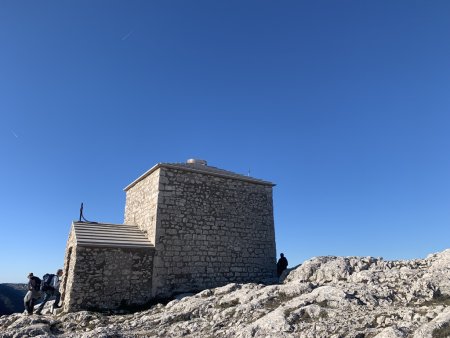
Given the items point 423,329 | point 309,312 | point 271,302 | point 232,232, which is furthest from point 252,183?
point 423,329

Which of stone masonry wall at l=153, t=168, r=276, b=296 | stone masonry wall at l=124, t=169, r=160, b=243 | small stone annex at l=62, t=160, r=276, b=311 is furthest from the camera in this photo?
stone masonry wall at l=124, t=169, r=160, b=243

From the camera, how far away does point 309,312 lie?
7.38 metres

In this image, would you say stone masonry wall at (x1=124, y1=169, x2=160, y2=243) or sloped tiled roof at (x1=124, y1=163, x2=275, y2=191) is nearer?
stone masonry wall at (x1=124, y1=169, x2=160, y2=243)

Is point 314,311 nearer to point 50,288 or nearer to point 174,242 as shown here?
point 174,242

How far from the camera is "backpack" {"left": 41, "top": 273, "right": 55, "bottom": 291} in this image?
1236 centimetres

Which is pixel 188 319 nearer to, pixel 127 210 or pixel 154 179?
pixel 154 179

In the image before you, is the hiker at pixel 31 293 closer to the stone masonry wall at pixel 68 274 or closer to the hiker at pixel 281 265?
A: the stone masonry wall at pixel 68 274

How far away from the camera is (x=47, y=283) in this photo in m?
12.5

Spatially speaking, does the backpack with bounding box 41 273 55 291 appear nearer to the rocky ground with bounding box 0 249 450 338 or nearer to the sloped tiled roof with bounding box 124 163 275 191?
the rocky ground with bounding box 0 249 450 338

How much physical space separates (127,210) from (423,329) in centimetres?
1510

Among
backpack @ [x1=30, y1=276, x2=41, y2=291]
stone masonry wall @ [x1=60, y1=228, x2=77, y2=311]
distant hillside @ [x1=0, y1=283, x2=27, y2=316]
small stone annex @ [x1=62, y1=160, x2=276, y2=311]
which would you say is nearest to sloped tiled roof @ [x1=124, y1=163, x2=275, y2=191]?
small stone annex @ [x1=62, y1=160, x2=276, y2=311]

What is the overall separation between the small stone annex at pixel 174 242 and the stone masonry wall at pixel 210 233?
4cm

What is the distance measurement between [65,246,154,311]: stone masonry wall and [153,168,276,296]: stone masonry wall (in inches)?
22.3

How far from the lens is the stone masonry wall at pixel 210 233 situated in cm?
1375
